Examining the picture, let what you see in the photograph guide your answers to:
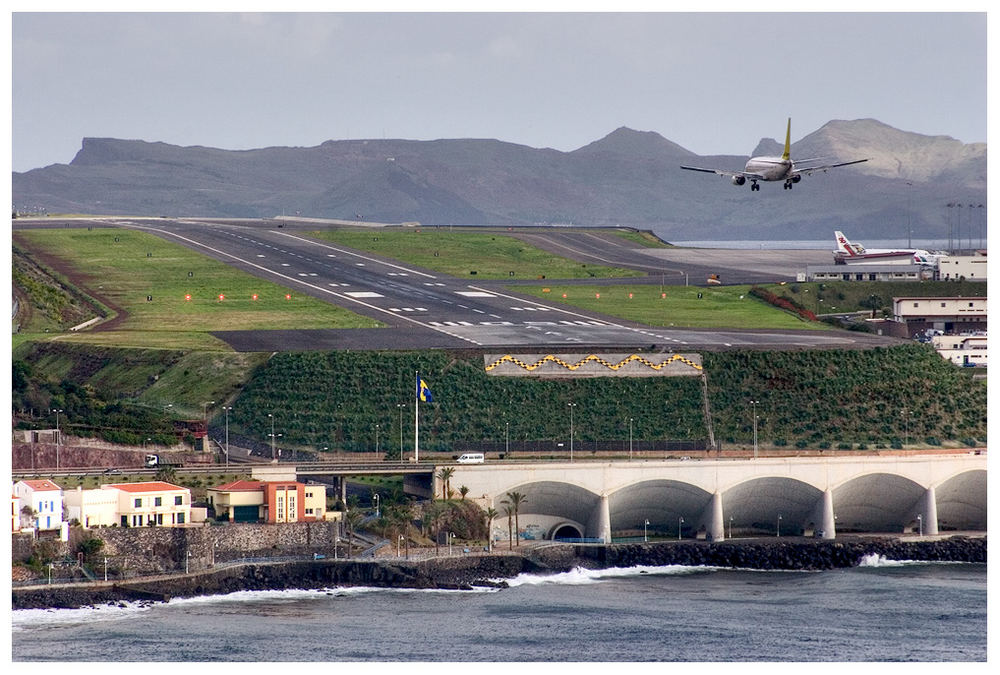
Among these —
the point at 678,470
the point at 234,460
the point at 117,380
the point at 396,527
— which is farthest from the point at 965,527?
the point at 117,380

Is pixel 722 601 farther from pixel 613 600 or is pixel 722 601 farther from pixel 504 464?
pixel 504 464

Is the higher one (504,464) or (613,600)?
(504,464)

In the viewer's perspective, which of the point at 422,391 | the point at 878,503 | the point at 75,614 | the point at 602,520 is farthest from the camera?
the point at 422,391

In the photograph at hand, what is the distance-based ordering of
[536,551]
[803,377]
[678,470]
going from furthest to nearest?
[803,377] < [678,470] < [536,551]

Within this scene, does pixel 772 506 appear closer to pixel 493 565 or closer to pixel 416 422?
pixel 493 565

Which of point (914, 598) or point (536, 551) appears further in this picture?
point (536, 551)

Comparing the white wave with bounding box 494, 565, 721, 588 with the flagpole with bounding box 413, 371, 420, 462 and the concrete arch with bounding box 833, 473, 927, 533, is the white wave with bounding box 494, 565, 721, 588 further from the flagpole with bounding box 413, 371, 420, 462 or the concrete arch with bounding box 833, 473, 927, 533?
the flagpole with bounding box 413, 371, 420, 462

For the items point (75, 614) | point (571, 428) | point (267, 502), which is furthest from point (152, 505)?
point (571, 428)
